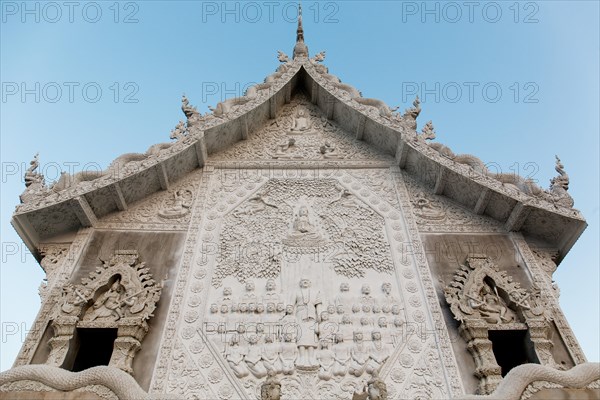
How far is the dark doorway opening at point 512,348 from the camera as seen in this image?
6.52m

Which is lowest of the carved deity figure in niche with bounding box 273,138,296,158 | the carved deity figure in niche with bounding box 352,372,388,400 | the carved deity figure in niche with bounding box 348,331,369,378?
the carved deity figure in niche with bounding box 348,331,369,378

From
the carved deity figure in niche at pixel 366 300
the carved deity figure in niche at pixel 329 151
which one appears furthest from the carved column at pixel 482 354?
the carved deity figure in niche at pixel 329 151

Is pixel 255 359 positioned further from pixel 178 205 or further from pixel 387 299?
pixel 178 205

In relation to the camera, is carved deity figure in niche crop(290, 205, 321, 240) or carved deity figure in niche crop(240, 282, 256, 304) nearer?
carved deity figure in niche crop(240, 282, 256, 304)

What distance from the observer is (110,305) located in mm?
6773

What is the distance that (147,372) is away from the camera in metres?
6.19

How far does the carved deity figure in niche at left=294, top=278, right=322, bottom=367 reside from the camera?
20.5 ft

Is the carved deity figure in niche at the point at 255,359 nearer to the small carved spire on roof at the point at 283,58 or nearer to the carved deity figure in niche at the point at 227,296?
the carved deity figure in niche at the point at 227,296

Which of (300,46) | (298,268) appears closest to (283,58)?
(300,46)

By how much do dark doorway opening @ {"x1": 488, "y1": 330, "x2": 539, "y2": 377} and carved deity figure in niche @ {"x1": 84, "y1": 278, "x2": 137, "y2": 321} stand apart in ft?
15.5

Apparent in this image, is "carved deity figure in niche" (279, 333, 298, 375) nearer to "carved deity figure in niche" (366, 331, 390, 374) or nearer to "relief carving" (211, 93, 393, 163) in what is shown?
"carved deity figure in niche" (366, 331, 390, 374)

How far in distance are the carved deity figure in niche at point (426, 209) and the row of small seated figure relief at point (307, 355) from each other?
2368 millimetres

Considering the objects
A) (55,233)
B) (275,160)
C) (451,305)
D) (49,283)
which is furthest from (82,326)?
(451,305)

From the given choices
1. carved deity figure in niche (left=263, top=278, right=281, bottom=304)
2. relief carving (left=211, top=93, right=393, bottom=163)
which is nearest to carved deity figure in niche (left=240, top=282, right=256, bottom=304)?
carved deity figure in niche (left=263, top=278, right=281, bottom=304)
